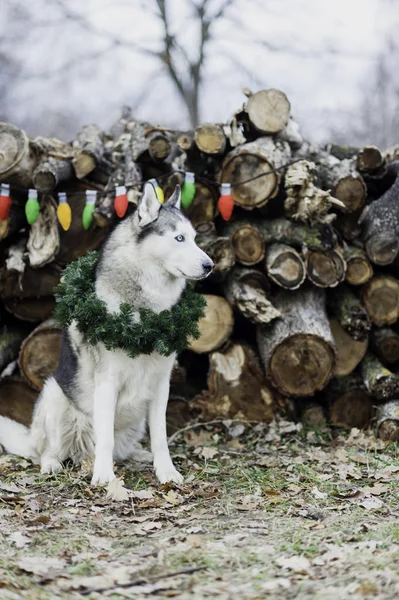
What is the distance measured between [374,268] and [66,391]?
3.11m

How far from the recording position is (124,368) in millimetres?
4012

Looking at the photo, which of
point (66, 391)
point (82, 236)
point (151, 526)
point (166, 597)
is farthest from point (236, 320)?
point (166, 597)

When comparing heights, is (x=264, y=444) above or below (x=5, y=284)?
below

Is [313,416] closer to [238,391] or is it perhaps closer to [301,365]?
[301,365]

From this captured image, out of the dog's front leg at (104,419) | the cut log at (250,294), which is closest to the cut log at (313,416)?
the cut log at (250,294)

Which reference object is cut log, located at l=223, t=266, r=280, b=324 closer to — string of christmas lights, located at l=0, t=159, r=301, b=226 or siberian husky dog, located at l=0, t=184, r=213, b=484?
string of christmas lights, located at l=0, t=159, r=301, b=226

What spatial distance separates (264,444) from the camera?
199 inches

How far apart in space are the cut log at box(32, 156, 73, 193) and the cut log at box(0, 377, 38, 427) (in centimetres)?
179

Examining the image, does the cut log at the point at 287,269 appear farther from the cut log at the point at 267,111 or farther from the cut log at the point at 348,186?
the cut log at the point at 267,111

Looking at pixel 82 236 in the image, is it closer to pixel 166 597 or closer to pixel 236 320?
pixel 236 320

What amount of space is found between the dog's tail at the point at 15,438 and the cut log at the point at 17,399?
0.66 metres

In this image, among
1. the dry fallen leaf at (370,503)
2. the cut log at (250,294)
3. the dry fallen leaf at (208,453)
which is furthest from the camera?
the cut log at (250,294)

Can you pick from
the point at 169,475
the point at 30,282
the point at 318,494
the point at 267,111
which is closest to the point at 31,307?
the point at 30,282

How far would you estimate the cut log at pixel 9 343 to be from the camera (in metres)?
5.56
